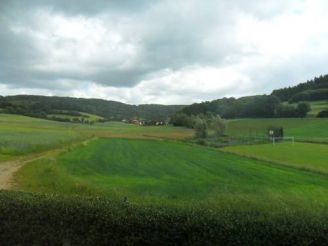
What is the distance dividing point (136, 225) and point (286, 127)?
91639 millimetres

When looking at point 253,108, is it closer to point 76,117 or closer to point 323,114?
point 323,114

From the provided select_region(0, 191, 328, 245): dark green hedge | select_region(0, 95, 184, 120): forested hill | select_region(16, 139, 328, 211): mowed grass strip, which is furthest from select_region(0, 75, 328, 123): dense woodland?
select_region(0, 191, 328, 245): dark green hedge

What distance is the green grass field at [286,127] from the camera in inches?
3394

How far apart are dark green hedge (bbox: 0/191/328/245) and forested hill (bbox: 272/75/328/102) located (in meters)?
127

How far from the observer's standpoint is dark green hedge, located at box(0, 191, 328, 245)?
868cm

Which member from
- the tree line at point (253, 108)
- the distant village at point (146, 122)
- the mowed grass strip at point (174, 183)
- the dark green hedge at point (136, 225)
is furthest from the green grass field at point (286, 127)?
the dark green hedge at point (136, 225)

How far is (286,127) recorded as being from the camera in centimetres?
9769

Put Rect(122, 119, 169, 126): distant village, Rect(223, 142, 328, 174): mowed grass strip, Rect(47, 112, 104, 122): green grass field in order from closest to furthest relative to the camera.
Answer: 1. Rect(223, 142, 328, 174): mowed grass strip
2. Rect(47, 112, 104, 122): green grass field
3. Rect(122, 119, 169, 126): distant village

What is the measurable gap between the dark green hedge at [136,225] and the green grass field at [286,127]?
2788 inches

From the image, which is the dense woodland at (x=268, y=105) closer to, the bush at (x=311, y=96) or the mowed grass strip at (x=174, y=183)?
the bush at (x=311, y=96)

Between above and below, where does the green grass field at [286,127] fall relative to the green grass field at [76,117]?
below

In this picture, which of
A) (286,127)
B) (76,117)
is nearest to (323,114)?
(286,127)

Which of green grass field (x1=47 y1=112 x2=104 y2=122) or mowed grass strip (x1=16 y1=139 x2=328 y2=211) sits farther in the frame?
green grass field (x1=47 y1=112 x2=104 y2=122)

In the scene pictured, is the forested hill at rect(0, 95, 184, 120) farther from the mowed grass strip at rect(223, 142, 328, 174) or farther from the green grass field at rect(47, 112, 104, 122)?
the mowed grass strip at rect(223, 142, 328, 174)
